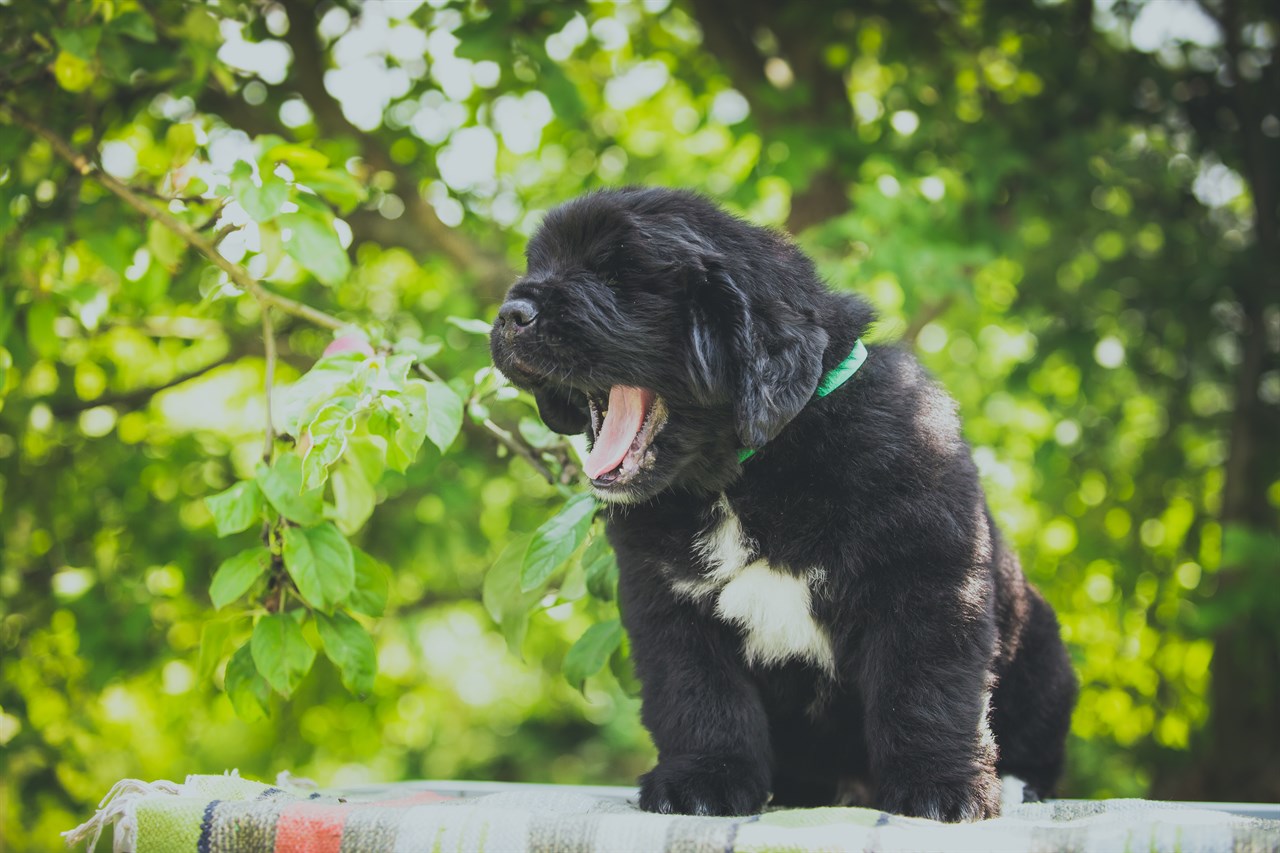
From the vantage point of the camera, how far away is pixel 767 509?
94.1 inches

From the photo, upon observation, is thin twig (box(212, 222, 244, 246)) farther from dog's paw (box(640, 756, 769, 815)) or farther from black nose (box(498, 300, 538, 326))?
dog's paw (box(640, 756, 769, 815))

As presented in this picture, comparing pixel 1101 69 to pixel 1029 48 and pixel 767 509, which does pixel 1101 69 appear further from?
pixel 767 509

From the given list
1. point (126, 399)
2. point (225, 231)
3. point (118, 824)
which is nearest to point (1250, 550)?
point (225, 231)

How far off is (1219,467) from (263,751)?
18.0 ft

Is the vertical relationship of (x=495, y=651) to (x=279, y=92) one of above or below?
below

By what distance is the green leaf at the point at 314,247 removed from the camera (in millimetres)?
2778

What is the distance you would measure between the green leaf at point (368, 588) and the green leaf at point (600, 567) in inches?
19.8

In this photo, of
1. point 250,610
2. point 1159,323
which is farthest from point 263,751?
point 1159,323

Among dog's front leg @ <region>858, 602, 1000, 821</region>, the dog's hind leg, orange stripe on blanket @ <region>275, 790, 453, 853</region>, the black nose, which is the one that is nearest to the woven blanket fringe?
orange stripe on blanket @ <region>275, 790, 453, 853</region>

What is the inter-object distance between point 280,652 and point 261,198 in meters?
1.02

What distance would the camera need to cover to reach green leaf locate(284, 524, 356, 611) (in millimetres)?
2445

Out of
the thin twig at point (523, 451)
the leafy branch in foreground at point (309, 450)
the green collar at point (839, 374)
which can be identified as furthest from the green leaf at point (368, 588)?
the green collar at point (839, 374)

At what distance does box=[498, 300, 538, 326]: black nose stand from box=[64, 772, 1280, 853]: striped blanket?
3.06 ft

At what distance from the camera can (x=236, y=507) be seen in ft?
8.08
